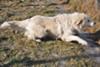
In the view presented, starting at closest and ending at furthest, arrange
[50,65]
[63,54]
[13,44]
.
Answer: [50,65]
[63,54]
[13,44]

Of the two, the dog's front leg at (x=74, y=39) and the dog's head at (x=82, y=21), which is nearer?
the dog's front leg at (x=74, y=39)

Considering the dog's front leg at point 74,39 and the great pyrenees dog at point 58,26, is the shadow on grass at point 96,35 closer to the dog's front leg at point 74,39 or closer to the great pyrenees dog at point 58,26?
the great pyrenees dog at point 58,26

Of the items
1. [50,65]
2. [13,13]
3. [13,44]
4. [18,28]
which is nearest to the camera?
[50,65]

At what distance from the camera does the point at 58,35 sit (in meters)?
6.75

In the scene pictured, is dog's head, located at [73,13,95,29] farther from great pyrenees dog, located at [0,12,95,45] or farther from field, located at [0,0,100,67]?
field, located at [0,0,100,67]

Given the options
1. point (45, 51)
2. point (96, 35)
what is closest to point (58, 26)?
point (45, 51)

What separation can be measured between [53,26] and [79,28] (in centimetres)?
56

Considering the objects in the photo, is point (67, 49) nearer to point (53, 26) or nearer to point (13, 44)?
point (53, 26)

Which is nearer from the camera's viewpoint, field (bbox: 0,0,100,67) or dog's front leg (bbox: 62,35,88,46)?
field (bbox: 0,0,100,67)

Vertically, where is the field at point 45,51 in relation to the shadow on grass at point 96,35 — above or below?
above

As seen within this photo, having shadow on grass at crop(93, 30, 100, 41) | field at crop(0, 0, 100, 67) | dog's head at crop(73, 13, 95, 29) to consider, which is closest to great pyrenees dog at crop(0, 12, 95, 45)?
dog's head at crop(73, 13, 95, 29)

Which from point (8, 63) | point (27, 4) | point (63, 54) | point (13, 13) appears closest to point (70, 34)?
point (63, 54)

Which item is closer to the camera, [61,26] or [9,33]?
[61,26]

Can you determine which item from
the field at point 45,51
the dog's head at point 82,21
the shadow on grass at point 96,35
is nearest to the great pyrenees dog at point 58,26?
the dog's head at point 82,21
